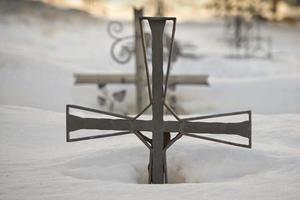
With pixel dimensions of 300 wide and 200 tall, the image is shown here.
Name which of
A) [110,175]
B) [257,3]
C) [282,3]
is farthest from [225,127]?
[282,3]

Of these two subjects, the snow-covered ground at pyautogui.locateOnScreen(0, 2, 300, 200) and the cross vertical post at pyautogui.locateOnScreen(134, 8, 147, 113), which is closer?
the snow-covered ground at pyautogui.locateOnScreen(0, 2, 300, 200)

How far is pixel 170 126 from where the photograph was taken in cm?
488

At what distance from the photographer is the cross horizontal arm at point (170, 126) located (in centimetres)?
481

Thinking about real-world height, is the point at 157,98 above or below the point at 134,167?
above

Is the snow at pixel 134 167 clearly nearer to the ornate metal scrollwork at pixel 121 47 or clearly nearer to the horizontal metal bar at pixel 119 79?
the horizontal metal bar at pixel 119 79

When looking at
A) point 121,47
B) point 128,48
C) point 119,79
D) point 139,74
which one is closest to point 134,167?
point 139,74

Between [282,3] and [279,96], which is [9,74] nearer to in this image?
[279,96]

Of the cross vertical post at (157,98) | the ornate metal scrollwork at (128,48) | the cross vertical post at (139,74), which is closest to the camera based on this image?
the cross vertical post at (157,98)

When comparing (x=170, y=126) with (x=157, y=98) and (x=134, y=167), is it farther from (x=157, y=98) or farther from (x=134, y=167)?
(x=134, y=167)

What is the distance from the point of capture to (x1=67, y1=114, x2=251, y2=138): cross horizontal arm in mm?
4812

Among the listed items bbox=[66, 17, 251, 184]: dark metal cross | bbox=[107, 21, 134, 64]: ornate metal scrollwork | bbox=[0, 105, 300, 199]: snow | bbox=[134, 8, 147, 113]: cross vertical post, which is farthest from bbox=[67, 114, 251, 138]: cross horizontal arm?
bbox=[107, 21, 134, 64]: ornate metal scrollwork

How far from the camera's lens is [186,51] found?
59.2 ft

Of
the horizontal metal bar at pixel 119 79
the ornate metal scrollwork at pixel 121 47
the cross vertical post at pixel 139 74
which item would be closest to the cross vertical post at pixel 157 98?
the cross vertical post at pixel 139 74

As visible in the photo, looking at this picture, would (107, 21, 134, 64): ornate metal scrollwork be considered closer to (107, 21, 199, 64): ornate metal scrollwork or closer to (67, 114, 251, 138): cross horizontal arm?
(107, 21, 199, 64): ornate metal scrollwork
